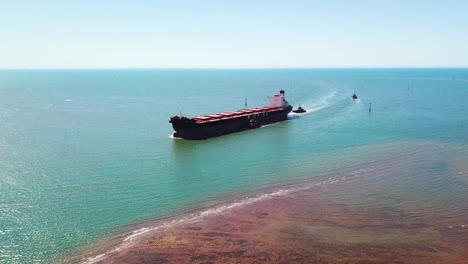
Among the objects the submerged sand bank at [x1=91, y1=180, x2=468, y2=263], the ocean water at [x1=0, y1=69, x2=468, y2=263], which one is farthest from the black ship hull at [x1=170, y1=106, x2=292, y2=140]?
the submerged sand bank at [x1=91, y1=180, x2=468, y2=263]

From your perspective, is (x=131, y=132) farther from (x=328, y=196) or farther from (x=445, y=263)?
(x=445, y=263)

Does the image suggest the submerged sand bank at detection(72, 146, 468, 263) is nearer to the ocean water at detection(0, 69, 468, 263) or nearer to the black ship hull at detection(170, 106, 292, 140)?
the ocean water at detection(0, 69, 468, 263)

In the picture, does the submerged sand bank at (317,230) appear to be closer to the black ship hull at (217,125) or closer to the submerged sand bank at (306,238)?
the submerged sand bank at (306,238)

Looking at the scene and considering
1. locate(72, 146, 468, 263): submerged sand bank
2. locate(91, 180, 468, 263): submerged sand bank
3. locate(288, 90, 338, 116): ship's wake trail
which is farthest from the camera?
locate(288, 90, 338, 116): ship's wake trail

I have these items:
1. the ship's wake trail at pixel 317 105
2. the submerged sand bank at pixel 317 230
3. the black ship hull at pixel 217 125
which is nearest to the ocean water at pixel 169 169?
the submerged sand bank at pixel 317 230

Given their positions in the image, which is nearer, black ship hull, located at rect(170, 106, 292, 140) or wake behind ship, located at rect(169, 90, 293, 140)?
black ship hull, located at rect(170, 106, 292, 140)

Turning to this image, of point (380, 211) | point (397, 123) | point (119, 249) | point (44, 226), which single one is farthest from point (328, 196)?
point (397, 123)

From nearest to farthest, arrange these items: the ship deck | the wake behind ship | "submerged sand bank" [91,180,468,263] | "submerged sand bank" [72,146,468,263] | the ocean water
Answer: "submerged sand bank" [91,180,468,263]
"submerged sand bank" [72,146,468,263]
the ocean water
the wake behind ship
the ship deck

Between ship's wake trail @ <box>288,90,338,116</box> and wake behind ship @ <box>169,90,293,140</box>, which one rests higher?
wake behind ship @ <box>169,90,293,140</box>
